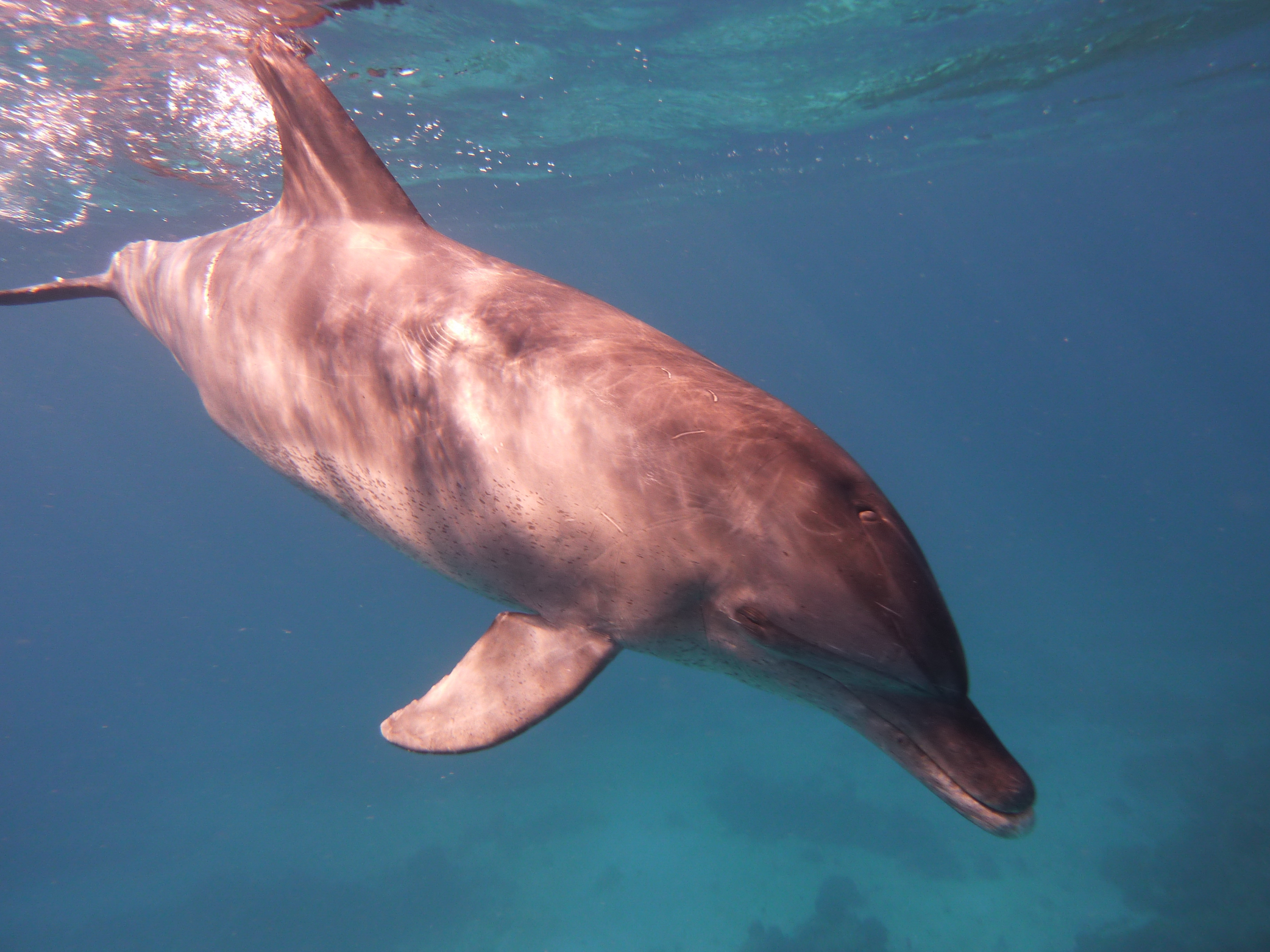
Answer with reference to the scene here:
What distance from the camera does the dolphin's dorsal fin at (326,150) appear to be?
13.1 ft

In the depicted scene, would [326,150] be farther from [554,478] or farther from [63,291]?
[63,291]

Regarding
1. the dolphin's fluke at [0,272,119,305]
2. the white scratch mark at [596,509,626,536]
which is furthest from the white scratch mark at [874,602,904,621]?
the dolphin's fluke at [0,272,119,305]

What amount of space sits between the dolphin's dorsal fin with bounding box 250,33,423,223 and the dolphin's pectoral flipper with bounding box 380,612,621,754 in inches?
102

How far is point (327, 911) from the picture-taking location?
22.1m

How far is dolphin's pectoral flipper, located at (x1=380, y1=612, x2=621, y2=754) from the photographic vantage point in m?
2.93

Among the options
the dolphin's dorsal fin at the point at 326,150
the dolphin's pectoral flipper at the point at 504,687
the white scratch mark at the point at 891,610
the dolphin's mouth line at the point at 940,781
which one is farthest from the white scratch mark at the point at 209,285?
the white scratch mark at the point at 891,610

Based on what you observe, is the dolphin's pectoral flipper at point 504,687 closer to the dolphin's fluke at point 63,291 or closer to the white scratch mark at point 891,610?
the white scratch mark at point 891,610

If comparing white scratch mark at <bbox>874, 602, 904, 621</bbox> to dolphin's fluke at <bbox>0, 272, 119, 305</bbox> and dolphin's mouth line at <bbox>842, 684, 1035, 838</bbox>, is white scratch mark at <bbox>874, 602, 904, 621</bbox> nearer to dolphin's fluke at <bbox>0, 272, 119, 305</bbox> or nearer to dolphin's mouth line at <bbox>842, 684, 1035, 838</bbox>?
dolphin's mouth line at <bbox>842, 684, 1035, 838</bbox>

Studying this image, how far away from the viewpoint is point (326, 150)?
4.14 meters

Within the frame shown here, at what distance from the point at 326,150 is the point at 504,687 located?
340 centimetres

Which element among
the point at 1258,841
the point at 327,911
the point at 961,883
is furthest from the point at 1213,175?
the point at 327,911

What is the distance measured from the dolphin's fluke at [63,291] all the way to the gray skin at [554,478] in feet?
10.7

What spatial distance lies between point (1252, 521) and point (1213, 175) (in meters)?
31.4

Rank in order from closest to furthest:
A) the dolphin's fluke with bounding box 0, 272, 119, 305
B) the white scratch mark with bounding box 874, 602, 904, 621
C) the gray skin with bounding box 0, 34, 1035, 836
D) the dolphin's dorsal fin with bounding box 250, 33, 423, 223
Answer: the white scratch mark with bounding box 874, 602, 904, 621, the gray skin with bounding box 0, 34, 1035, 836, the dolphin's dorsal fin with bounding box 250, 33, 423, 223, the dolphin's fluke with bounding box 0, 272, 119, 305
